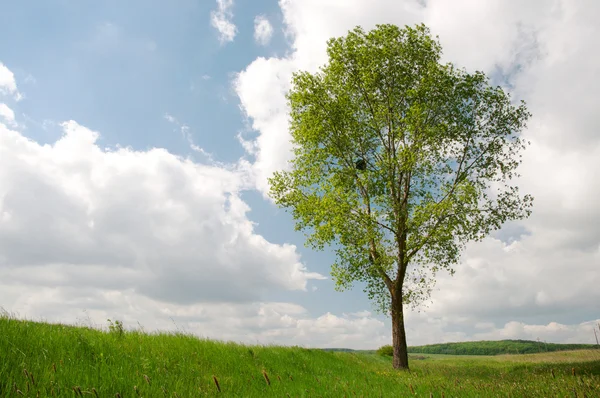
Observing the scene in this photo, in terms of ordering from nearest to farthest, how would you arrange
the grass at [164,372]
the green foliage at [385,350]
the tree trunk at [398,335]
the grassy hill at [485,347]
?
the grass at [164,372]
the tree trunk at [398,335]
the green foliage at [385,350]
the grassy hill at [485,347]

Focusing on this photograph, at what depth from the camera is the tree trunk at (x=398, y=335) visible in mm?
24031

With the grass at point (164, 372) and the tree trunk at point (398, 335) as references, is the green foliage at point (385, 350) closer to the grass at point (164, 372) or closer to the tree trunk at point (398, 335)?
the tree trunk at point (398, 335)

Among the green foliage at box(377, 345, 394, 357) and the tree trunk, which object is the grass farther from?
the green foliage at box(377, 345, 394, 357)

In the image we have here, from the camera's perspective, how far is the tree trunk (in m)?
24.0

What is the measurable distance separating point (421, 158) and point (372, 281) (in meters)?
7.98

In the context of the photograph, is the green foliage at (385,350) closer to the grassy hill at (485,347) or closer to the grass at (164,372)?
the grass at (164,372)

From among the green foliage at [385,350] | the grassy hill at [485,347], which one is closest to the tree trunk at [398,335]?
the green foliage at [385,350]

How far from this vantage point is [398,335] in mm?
24484

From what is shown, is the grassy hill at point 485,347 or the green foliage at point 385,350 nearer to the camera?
the green foliage at point 385,350

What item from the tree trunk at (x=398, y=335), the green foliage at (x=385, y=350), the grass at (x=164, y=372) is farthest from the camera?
the green foliage at (x=385, y=350)

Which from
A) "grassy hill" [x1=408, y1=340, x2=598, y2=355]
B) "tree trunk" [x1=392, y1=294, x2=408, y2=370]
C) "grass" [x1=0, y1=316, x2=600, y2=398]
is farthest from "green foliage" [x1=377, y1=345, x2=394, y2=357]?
"grassy hill" [x1=408, y1=340, x2=598, y2=355]

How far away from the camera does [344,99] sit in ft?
83.7

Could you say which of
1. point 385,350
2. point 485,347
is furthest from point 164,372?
point 485,347

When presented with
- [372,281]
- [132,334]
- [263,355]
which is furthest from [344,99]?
[132,334]
